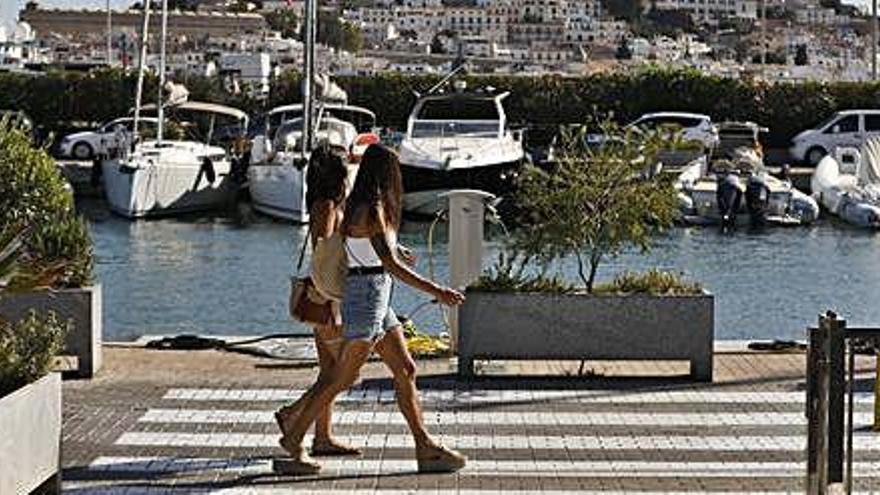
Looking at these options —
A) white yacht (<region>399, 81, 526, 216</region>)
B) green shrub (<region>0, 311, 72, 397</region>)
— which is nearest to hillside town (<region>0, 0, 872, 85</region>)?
white yacht (<region>399, 81, 526, 216</region>)

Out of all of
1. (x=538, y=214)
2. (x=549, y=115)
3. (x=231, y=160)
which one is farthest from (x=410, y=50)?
(x=538, y=214)

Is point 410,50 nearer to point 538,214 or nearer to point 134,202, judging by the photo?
point 134,202

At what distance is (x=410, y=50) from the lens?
128875mm

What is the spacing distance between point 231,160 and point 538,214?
3506cm

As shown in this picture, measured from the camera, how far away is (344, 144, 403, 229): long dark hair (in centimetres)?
1002

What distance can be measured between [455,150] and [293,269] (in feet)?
38.6

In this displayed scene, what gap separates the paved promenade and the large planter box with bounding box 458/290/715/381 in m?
0.26

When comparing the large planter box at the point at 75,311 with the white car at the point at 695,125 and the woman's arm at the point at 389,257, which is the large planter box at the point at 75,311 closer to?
the woman's arm at the point at 389,257

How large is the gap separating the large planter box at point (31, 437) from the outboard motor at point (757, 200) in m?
34.5

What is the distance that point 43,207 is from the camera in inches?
573

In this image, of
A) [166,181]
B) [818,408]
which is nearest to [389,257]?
[818,408]

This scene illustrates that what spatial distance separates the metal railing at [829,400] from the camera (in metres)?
7.96

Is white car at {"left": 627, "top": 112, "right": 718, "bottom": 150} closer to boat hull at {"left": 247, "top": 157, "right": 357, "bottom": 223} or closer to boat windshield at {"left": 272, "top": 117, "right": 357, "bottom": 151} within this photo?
boat windshield at {"left": 272, "top": 117, "right": 357, "bottom": 151}

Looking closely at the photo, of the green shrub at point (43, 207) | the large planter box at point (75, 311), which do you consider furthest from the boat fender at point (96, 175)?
the large planter box at point (75, 311)
